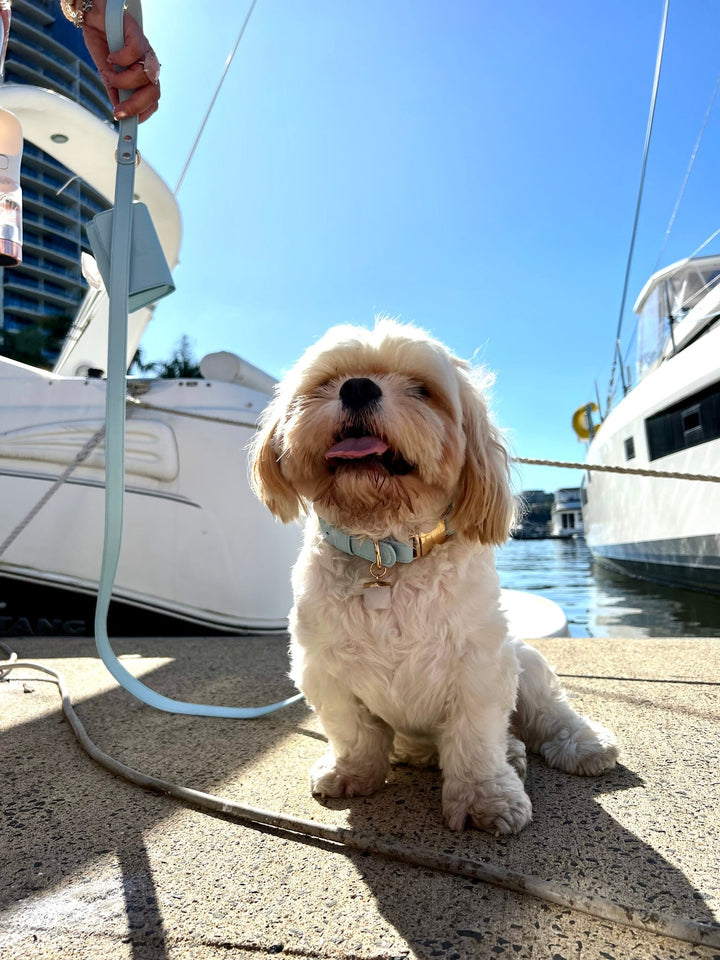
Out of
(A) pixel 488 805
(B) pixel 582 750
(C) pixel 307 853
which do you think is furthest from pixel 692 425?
(C) pixel 307 853

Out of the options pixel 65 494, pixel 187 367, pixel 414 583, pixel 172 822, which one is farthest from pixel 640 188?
pixel 187 367

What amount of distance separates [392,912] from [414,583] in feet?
2.52

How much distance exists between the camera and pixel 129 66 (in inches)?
87.7

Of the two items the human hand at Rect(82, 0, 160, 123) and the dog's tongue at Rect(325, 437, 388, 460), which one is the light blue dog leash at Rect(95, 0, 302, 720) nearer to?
the human hand at Rect(82, 0, 160, 123)

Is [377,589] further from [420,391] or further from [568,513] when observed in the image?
[568,513]

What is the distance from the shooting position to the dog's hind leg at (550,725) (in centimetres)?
202

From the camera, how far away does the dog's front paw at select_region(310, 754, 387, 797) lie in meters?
1.85

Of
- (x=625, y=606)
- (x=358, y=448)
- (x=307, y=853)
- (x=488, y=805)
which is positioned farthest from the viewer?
(x=625, y=606)

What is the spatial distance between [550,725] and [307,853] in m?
1.03

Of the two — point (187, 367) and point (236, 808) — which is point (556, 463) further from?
point (187, 367)

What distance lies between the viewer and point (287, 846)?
154cm

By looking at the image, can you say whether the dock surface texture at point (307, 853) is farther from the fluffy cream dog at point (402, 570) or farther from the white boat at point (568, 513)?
the white boat at point (568, 513)

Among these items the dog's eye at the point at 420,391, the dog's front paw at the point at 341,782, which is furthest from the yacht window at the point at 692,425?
the dog's front paw at the point at 341,782

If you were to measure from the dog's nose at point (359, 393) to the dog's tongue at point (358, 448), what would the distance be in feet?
0.31
